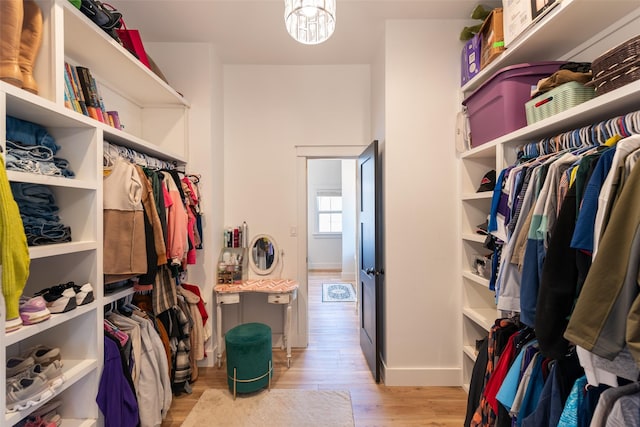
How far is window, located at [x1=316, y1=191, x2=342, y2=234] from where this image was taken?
719cm

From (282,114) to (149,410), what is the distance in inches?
102

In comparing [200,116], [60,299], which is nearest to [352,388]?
[60,299]

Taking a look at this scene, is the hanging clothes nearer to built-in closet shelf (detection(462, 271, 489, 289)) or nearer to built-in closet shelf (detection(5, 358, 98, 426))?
built-in closet shelf (detection(5, 358, 98, 426))

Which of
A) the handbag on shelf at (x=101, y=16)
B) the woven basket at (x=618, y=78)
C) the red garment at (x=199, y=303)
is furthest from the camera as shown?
the red garment at (x=199, y=303)

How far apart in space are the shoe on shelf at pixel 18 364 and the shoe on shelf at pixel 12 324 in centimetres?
25

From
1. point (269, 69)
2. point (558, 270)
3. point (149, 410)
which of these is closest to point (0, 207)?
point (149, 410)

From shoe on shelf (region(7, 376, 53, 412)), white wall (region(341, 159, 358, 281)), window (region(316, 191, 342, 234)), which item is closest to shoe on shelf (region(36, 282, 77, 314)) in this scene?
shoe on shelf (region(7, 376, 53, 412))

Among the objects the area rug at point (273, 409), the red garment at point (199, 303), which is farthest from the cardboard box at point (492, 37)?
the red garment at point (199, 303)

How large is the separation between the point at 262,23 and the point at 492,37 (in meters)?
1.69

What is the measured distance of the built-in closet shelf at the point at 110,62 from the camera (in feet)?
4.97

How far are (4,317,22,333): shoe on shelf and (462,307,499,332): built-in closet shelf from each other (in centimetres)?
244

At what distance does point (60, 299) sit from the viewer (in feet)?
4.34

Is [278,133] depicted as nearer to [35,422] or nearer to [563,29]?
[563,29]

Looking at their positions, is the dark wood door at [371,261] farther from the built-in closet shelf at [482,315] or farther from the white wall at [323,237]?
the white wall at [323,237]
